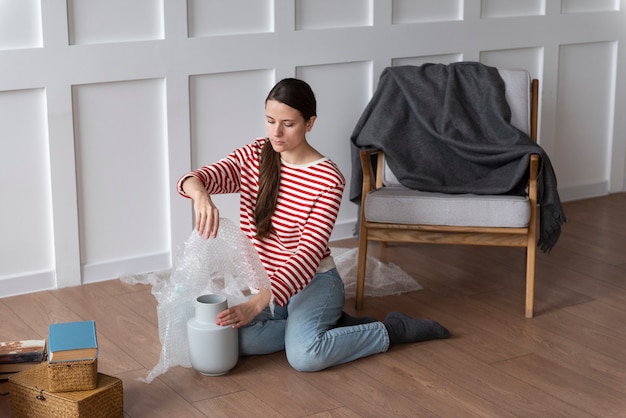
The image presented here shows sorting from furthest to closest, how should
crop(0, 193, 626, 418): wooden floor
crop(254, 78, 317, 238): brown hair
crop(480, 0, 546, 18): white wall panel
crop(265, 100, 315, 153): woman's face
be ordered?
crop(480, 0, 546, 18): white wall panel, crop(254, 78, 317, 238): brown hair, crop(265, 100, 315, 153): woman's face, crop(0, 193, 626, 418): wooden floor

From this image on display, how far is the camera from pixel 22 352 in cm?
251

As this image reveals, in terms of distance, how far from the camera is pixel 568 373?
2.68 m

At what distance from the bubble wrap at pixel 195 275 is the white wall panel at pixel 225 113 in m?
0.95

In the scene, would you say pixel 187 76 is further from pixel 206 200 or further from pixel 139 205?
pixel 206 200

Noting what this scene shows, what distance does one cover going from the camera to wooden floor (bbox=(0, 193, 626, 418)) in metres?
2.49

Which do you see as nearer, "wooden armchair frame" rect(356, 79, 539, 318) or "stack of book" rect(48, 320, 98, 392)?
"stack of book" rect(48, 320, 98, 392)

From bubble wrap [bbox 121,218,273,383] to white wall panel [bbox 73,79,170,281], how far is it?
0.84 m

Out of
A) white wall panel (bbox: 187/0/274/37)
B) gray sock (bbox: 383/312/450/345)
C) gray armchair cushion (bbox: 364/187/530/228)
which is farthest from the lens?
white wall panel (bbox: 187/0/274/37)

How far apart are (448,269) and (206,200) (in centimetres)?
132

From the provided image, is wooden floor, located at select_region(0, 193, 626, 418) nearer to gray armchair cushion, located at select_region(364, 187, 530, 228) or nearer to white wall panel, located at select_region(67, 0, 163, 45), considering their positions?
gray armchair cushion, located at select_region(364, 187, 530, 228)

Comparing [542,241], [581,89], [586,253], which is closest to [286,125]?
[542,241]

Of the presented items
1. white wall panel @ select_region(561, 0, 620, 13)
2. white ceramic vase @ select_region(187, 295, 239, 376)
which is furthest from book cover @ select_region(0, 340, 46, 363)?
white wall panel @ select_region(561, 0, 620, 13)

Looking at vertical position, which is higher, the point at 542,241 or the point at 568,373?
the point at 542,241

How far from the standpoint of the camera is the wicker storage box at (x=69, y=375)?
2287 mm
